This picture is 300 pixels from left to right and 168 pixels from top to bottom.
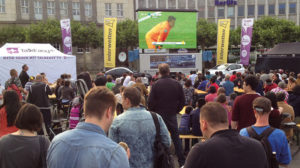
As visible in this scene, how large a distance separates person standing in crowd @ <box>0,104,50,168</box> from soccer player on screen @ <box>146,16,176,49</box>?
24056mm

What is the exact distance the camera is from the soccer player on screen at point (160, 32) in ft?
88.0

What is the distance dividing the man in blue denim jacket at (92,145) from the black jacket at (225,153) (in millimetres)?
624

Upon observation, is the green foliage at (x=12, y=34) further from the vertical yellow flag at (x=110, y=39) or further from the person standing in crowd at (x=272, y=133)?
the person standing in crowd at (x=272, y=133)

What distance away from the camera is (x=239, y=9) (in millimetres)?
56375

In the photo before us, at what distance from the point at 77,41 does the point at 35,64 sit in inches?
798

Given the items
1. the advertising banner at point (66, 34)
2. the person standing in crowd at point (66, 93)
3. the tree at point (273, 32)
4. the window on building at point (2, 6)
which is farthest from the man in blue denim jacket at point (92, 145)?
the window on building at point (2, 6)

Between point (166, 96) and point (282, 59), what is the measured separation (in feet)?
59.9

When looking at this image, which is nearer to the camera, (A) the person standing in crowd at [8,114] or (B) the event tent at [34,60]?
(A) the person standing in crowd at [8,114]

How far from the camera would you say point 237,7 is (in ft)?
185

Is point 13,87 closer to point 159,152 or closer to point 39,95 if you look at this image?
point 39,95

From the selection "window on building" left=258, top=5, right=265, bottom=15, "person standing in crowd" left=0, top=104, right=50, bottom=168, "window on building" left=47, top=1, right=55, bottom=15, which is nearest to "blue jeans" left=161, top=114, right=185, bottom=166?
"person standing in crowd" left=0, top=104, right=50, bottom=168

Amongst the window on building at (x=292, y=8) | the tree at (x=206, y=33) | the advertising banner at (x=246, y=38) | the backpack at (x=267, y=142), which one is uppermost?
the window on building at (x=292, y=8)

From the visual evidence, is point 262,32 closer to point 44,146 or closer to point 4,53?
point 4,53

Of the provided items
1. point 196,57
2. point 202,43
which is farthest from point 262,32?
point 196,57
